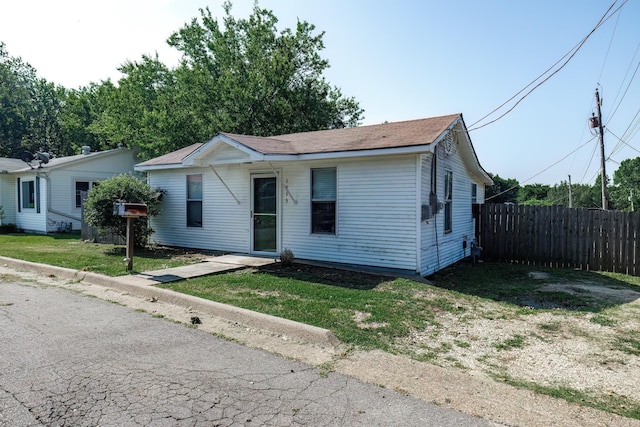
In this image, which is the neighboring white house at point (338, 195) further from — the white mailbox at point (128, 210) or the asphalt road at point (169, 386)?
the asphalt road at point (169, 386)

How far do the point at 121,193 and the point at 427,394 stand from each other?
10799 mm

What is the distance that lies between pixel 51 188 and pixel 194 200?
10.2 metres

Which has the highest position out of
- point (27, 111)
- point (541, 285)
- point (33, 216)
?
point (27, 111)

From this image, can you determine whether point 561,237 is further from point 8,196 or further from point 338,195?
point 8,196

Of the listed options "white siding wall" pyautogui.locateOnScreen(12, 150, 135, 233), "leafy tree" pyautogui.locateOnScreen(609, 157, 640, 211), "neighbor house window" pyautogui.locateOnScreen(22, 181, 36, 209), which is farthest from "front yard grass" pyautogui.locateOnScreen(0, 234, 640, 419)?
"leafy tree" pyautogui.locateOnScreen(609, 157, 640, 211)

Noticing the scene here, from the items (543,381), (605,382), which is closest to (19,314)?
(543,381)

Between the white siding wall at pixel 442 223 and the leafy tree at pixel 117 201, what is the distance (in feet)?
26.2

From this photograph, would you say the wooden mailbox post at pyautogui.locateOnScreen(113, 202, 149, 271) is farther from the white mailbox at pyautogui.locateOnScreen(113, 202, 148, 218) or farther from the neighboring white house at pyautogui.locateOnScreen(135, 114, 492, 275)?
the neighboring white house at pyautogui.locateOnScreen(135, 114, 492, 275)

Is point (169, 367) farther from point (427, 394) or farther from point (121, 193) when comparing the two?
point (121, 193)

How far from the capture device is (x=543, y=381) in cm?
377

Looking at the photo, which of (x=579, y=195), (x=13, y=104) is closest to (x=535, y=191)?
(x=579, y=195)

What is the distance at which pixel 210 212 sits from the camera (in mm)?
11812

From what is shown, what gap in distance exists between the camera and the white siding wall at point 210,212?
11.1 metres

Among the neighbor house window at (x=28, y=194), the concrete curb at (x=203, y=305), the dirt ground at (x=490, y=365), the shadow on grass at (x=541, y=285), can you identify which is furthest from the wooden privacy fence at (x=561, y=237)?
the neighbor house window at (x=28, y=194)
